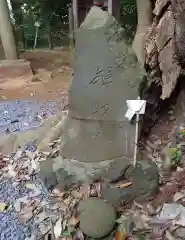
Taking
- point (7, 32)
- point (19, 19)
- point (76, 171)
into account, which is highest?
point (19, 19)

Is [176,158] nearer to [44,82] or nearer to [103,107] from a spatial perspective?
[103,107]

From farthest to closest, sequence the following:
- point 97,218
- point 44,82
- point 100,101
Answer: point 44,82 < point 100,101 < point 97,218

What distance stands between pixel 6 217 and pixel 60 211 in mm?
461

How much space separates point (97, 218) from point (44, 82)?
4458mm

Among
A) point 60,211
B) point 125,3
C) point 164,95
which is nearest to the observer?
point 60,211

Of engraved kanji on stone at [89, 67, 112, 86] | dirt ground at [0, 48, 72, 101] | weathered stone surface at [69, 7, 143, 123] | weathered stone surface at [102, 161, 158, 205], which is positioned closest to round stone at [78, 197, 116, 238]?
weathered stone surface at [102, 161, 158, 205]

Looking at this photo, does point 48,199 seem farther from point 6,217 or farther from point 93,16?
point 93,16

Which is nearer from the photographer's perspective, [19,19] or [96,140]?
[96,140]

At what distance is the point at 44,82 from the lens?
631 cm

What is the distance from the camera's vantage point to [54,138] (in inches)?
134

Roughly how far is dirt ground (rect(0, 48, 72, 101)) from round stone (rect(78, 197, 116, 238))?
10.3 ft

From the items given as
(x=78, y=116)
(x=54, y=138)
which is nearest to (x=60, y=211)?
(x=78, y=116)

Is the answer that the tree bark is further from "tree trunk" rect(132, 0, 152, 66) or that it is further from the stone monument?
the stone monument

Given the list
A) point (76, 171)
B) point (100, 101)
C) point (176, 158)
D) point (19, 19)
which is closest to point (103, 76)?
point (100, 101)
